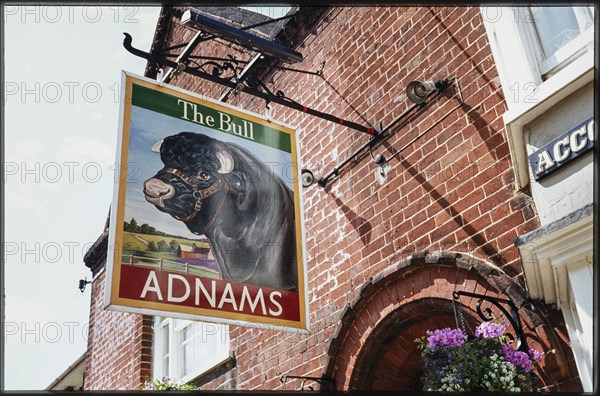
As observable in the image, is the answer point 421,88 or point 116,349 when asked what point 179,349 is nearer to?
point 116,349

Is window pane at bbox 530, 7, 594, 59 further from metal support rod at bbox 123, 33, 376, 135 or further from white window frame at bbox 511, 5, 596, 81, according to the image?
metal support rod at bbox 123, 33, 376, 135

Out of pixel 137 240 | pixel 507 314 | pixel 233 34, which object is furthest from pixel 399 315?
pixel 233 34

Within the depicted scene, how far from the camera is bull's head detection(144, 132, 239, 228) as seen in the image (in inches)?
216

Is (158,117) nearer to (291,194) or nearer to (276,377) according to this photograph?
(291,194)

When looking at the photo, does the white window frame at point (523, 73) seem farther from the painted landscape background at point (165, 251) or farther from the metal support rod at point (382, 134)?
the painted landscape background at point (165, 251)

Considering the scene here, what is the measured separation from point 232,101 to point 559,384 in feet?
20.7

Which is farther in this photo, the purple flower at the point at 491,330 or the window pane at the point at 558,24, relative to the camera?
the window pane at the point at 558,24

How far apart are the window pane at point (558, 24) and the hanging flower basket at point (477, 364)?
2163 mm

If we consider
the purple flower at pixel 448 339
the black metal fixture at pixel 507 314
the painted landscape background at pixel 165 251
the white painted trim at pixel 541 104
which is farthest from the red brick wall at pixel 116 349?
the white painted trim at pixel 541 104

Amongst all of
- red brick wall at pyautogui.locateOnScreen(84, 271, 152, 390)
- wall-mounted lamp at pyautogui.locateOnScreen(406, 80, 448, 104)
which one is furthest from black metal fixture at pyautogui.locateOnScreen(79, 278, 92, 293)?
wall-mounted lamp at pyautogui.locateOnScreen(406, 80, 448, 104)

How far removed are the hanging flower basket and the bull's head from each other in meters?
2.15

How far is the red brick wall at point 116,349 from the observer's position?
10406 mm

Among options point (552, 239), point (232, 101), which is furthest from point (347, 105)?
point (552, 239)

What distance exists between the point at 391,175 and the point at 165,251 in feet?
8.36
